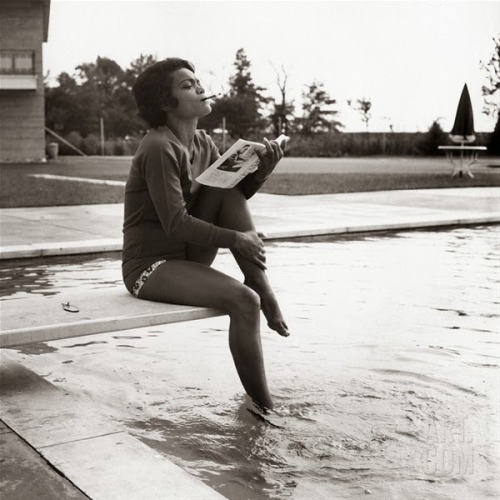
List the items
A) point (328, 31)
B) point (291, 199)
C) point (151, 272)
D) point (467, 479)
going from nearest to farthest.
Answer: point (467, 479) → point (151, 272) → point (291, 199) → point (328, 31)

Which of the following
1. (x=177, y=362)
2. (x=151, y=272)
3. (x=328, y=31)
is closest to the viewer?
(x=151, y=272)

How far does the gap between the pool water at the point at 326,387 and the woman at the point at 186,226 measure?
1.23ft

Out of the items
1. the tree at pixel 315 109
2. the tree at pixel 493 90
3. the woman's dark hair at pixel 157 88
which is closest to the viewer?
the woman's dark hair at pixel 157 88

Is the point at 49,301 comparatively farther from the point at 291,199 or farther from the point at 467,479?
the point at 291,199

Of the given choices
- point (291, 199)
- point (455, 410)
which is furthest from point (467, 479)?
point (291, 199)

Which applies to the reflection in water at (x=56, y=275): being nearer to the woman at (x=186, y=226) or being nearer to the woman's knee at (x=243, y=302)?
the woman at (x=186, y=226)

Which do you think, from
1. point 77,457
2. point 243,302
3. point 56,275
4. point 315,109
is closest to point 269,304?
point 243,302

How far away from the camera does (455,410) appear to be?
413 centimetres

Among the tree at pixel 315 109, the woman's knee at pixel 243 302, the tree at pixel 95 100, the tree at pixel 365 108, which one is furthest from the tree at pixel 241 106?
the woman's knee at pixel 243 302

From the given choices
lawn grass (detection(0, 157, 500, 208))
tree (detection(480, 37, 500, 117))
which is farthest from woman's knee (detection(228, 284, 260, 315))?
tree (detection(480, 37, 500, 117))

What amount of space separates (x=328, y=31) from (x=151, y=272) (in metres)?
24.7

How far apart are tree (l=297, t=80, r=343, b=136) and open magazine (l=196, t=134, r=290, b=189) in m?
47.5

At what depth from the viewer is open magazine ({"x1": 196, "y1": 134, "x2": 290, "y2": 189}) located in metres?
3.79

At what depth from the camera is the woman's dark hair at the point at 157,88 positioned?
393 cm
